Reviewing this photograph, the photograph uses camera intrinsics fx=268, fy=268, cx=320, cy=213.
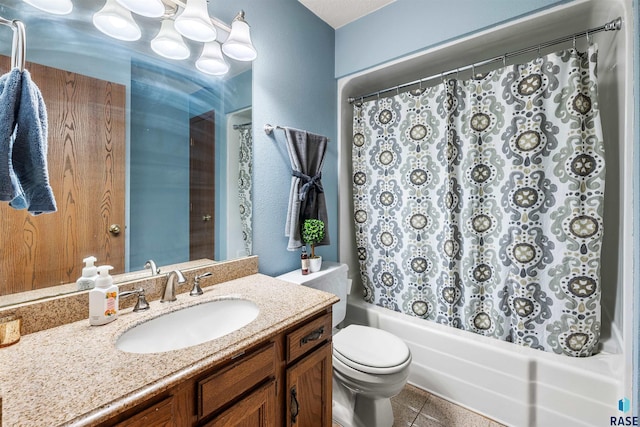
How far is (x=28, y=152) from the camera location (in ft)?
2.32

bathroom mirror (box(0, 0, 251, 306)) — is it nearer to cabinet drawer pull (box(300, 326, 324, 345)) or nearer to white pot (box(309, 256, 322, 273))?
white pot (box(309, 256, 322, 273))

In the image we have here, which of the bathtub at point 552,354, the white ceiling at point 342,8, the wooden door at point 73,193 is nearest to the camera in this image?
the wooden door at point 73,193

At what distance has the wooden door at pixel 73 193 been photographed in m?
0.81

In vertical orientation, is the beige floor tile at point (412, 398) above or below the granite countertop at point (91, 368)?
below

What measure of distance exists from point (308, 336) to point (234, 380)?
0.31m

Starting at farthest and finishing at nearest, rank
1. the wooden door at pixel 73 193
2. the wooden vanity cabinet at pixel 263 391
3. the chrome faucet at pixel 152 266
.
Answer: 1. the chrome faucet at pixel 152 266
2. the wooden door at pixel 73 193
3. the wooden vanity cabinet at pixel 263 391

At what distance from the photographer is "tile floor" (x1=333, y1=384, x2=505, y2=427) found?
1.46m

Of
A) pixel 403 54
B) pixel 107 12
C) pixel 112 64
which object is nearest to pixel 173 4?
pixel 107 12

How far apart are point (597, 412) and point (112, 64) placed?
2518mm

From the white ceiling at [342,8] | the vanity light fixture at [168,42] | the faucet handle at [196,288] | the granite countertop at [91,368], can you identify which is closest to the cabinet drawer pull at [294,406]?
the granite countertop at [91,368]

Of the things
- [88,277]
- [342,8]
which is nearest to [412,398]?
[88,277]

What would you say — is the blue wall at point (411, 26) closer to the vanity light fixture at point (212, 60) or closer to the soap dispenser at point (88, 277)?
the vanity light fixture at point (212, 60)

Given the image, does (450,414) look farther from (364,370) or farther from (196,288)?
(196,288)

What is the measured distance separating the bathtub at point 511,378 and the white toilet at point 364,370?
1.29ft
